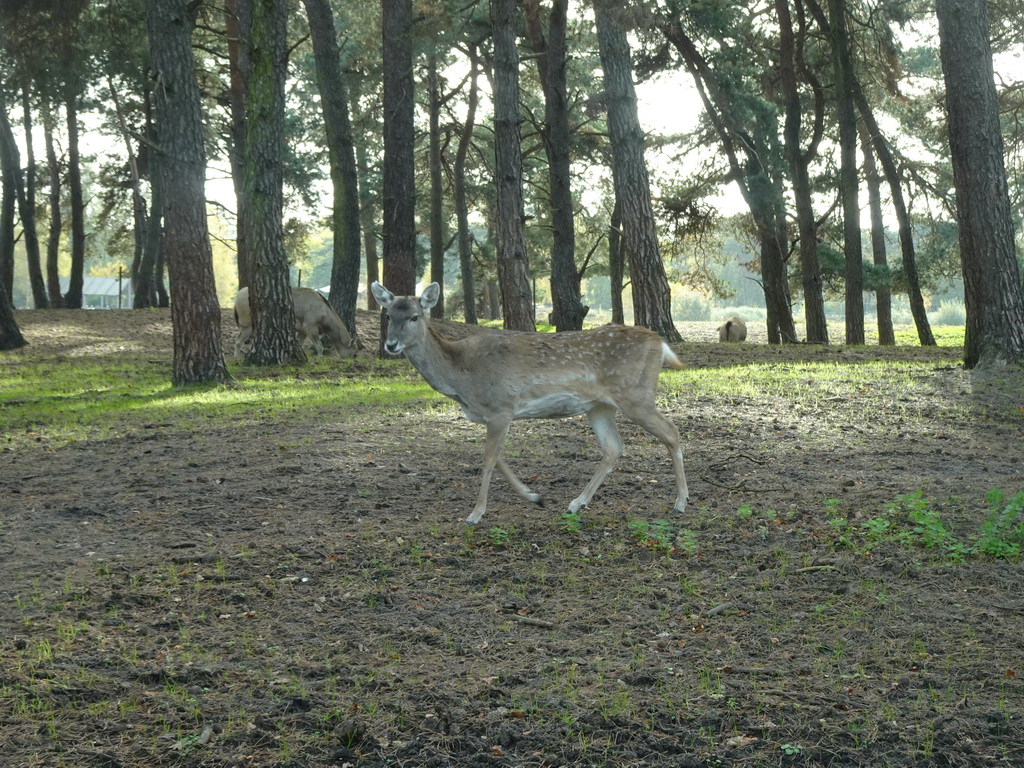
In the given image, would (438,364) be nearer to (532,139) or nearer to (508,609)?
(508,609)

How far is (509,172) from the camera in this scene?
1784 centimetres

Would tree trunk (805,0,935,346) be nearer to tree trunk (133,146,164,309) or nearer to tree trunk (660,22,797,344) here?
tree trunk (660,22,797,344)

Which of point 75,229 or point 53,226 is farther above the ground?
point 53,226

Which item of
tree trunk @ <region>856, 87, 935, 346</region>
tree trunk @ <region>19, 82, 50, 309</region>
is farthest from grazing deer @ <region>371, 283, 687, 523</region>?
tree trunk @ <region>19, 82, 50, 309</region>

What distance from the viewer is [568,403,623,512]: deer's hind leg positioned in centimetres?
761

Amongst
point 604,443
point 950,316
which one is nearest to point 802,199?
point 604,443

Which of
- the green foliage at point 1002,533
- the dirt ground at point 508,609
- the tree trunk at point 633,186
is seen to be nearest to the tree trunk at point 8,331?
the dirt ground at point 508,609

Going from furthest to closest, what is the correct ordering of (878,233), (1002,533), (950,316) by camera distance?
(950,316) → (878,233) → (1002,533)

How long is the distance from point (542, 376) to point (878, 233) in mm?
27819

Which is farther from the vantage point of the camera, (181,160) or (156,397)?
(181,160)

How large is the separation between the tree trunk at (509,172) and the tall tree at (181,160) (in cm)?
526

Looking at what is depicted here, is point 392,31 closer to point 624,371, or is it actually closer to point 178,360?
point 178,360

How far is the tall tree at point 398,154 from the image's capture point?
1923cm

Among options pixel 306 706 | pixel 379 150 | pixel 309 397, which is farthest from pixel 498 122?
pixel 379 150
